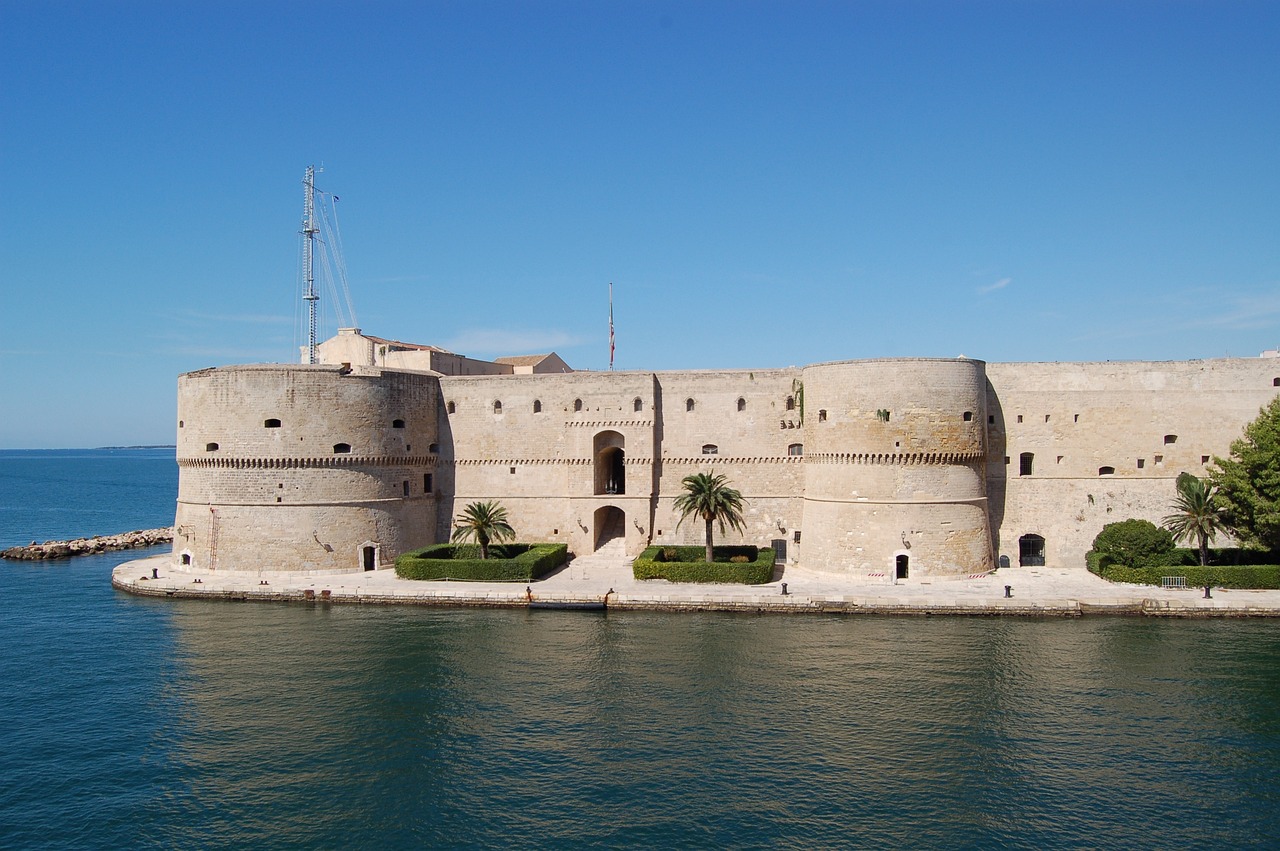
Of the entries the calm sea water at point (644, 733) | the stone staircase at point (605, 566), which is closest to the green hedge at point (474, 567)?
the stone staircase at point (605, 566)

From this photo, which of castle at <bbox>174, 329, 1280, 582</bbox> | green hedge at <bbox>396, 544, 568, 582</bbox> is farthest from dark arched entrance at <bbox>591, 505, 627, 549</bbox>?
green hedge at <bbox>396, 544, 568, 582</bbox>

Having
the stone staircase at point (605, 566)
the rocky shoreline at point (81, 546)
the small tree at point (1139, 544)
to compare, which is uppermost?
the small tree at point (1139, 544)

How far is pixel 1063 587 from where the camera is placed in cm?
3203

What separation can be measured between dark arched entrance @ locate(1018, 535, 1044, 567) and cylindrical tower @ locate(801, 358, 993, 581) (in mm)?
2474

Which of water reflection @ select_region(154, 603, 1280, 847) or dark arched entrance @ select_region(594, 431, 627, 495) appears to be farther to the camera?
dark arched entrance @ select_region(594, 431, 627, 495)

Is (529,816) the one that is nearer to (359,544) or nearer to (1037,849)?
(1037,849)

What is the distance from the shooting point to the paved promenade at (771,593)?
Result: 29594 mm

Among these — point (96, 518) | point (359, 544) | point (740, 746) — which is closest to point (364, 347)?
point (359, 544)

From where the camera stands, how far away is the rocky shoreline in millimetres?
45906

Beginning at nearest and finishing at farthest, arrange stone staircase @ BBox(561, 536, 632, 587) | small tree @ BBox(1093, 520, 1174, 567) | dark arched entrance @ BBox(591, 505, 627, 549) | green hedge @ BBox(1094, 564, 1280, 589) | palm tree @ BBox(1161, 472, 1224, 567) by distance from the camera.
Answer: green hedge @ BBox(1094, 564, 1280, 589) < palm tree @ BBox(1161, 472, 1224, 567) < small tree @ BBox(1093, 520, 1174, 567) < stone staircase @ BBox(561, 536, 632, 587) < dark arched entrance @ BBox(591, 505, 627, 549)

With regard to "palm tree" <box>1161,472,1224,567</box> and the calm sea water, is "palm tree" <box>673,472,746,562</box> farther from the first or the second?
"palm tree" <box>1161,472,1224,567</box>

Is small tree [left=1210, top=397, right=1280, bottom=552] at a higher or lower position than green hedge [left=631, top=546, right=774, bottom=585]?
higher

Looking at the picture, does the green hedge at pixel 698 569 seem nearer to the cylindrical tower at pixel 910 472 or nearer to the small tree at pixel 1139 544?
the cylindrical tower at pixel 910 472

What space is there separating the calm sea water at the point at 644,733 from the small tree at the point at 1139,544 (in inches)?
173
